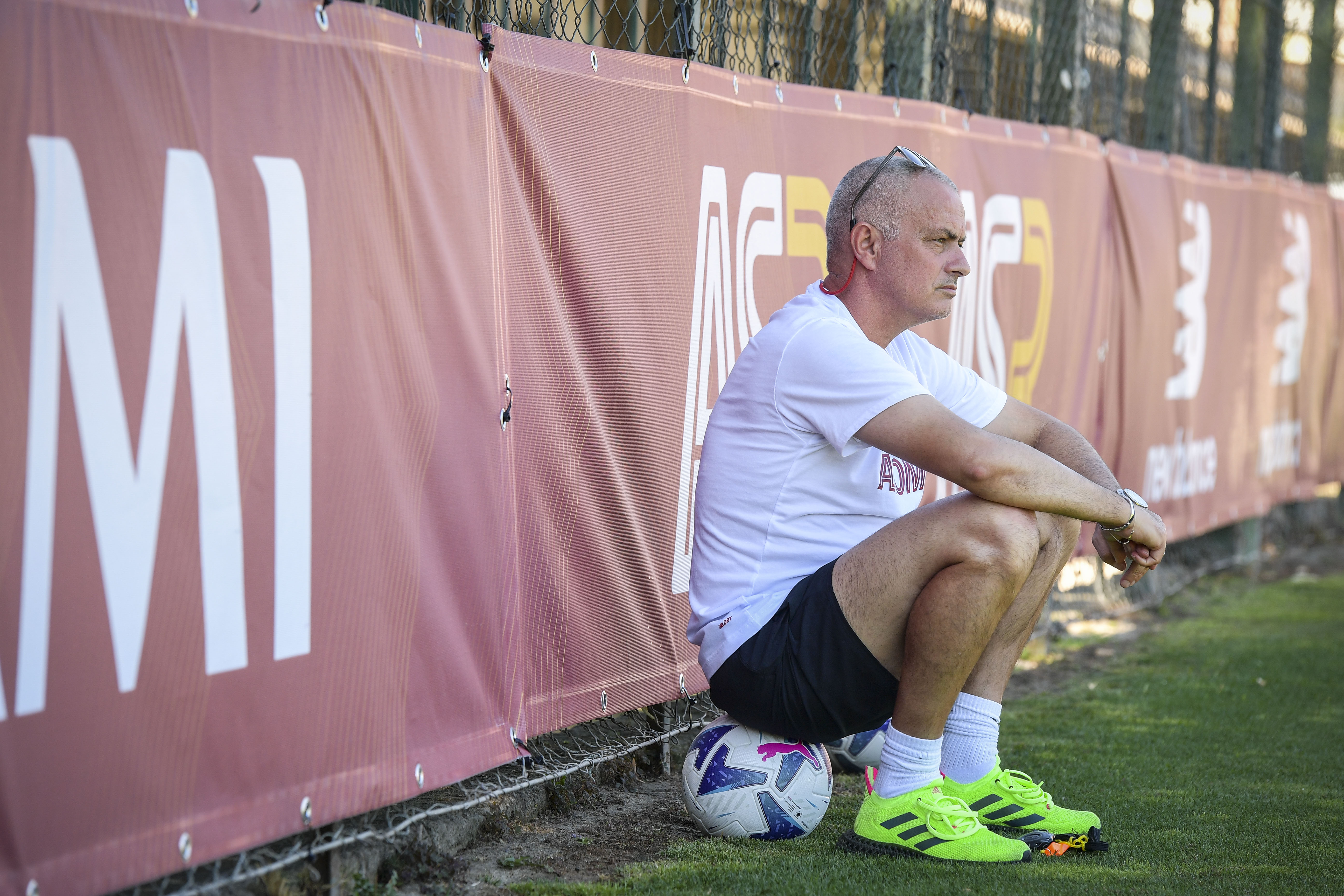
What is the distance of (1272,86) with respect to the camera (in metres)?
8.22

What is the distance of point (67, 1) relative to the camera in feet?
6.33

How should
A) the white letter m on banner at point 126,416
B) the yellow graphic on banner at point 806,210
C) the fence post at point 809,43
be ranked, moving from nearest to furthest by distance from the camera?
the white letter m on banner at point 126,416 → the yellow graphic on banner at point 806,210 → the fence post at point 809,43

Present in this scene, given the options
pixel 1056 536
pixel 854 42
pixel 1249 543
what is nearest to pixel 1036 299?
pixel 854 42

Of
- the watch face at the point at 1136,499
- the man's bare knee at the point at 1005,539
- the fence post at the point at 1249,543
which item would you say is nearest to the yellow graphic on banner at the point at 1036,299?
the watch face at the point at 1136,499

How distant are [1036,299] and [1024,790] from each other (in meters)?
2.67

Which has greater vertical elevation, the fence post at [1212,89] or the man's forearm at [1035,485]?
the fence post at [1212,89]

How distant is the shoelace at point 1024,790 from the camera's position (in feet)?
9.45

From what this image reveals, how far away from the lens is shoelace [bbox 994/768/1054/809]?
2881 millimetres

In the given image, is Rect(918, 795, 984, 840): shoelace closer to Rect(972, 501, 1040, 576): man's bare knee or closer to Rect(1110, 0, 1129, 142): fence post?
Rect(972, 501, 1040, 576): man's bare knee

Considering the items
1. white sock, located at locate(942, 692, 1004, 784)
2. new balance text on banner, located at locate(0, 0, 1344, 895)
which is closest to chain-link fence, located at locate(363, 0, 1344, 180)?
new balance text on banner, located at locate(0, 0, 1344, 895)

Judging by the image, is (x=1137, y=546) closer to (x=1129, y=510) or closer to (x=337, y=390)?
(x=1129, y=510)

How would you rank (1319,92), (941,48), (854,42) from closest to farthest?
(854,42) < (941,48) < (1319,92)

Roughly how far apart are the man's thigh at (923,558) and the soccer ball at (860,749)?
738mm

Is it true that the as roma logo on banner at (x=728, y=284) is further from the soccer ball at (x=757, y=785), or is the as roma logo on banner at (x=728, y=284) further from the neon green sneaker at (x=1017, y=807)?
the neon green sneaker at (x=1017, y=807)
